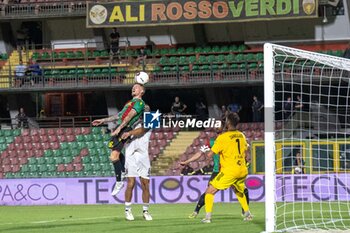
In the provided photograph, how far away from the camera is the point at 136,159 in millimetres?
14297

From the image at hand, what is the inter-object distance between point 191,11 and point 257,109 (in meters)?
4.75

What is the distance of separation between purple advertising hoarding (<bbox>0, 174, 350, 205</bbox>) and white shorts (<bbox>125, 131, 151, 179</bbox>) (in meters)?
10.6

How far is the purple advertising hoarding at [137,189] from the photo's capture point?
24609 mm

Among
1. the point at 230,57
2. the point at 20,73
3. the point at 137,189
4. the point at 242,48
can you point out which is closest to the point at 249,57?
the point at 230,57

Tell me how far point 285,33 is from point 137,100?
25.1m

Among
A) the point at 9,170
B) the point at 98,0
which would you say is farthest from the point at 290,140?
the point at 98,0

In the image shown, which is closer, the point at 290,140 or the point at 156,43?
the point at 290,140

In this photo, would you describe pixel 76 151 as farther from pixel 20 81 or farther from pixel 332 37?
pixel 332 37

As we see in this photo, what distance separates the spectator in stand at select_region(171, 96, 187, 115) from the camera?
36438 millimetres

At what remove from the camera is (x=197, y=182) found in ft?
88.3

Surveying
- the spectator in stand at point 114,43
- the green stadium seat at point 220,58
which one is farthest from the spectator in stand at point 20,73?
the green stadium seat at point 220,58

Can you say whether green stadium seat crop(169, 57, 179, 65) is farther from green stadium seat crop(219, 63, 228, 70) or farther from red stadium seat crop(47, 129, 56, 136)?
red stadium seat crop(47, 129, 56, 136)

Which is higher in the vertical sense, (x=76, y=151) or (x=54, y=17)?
(x=54, y=17)

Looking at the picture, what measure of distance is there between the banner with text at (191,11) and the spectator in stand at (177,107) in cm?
317
